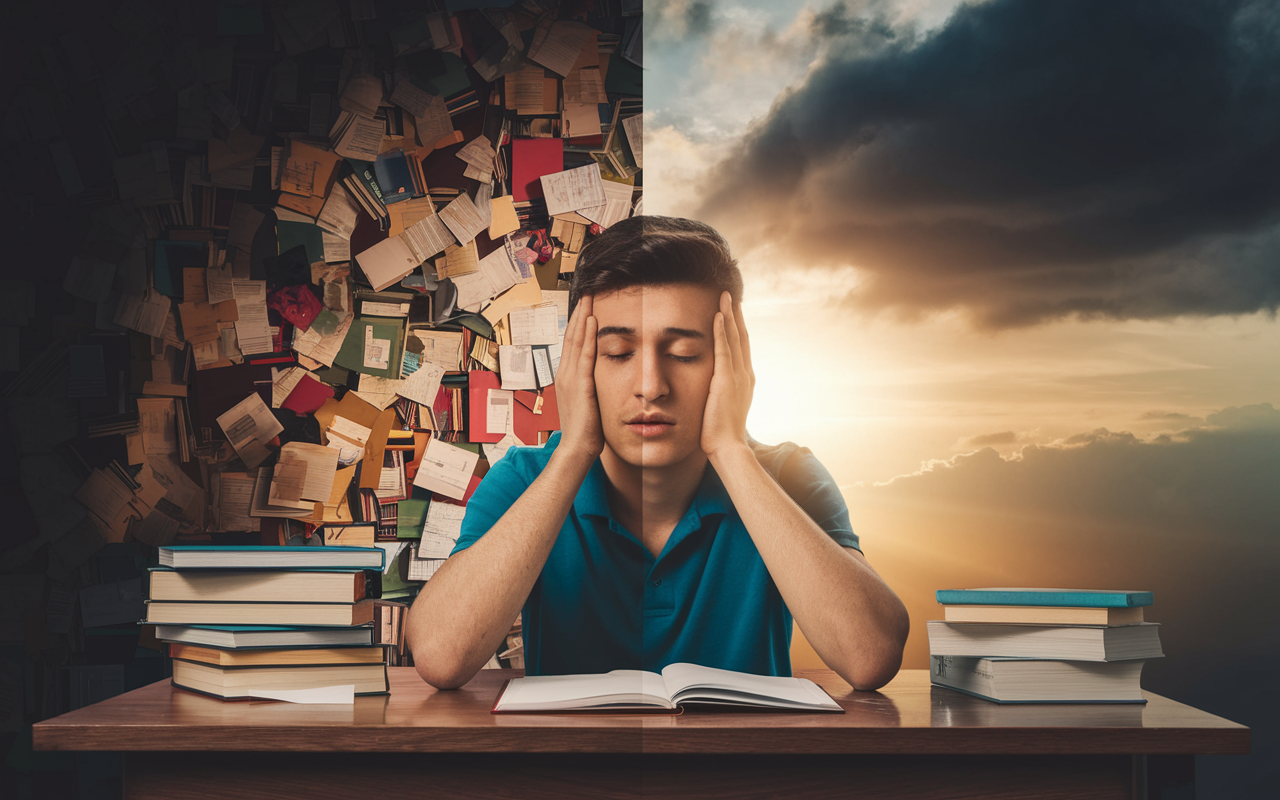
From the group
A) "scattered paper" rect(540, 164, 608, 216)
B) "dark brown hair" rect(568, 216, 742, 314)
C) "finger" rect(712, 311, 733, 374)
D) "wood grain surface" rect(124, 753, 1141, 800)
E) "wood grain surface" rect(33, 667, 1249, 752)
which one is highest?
"scattered paper" rect(540, 164, 608, 216)

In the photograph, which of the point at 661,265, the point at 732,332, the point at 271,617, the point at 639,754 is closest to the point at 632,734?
the point at 639,754

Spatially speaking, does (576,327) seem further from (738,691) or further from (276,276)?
(276,276)

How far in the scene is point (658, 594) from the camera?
139 centimetres

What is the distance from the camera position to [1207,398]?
171 cm

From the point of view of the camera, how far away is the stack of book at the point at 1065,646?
0.96m

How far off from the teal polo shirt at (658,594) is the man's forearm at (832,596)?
0.27 m

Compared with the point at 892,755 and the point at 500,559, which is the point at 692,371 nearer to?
the point at 500,559

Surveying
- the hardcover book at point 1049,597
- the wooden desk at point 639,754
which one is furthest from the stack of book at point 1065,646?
the wooden desk at point 639,754

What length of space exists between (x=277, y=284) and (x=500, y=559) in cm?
105

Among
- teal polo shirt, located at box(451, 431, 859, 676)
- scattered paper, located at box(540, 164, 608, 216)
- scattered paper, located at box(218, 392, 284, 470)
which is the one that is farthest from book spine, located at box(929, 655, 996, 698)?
scattered paper, located at box(218, 392, 284, 470)

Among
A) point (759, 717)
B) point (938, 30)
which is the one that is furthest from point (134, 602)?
point (938, 30)

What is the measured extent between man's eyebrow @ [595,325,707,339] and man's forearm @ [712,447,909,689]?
381 millimetres

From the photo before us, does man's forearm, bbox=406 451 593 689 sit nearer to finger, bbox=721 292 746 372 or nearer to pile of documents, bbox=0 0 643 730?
finger, bbox=721 292 746 372

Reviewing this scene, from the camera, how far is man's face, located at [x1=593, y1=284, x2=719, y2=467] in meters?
1.34
